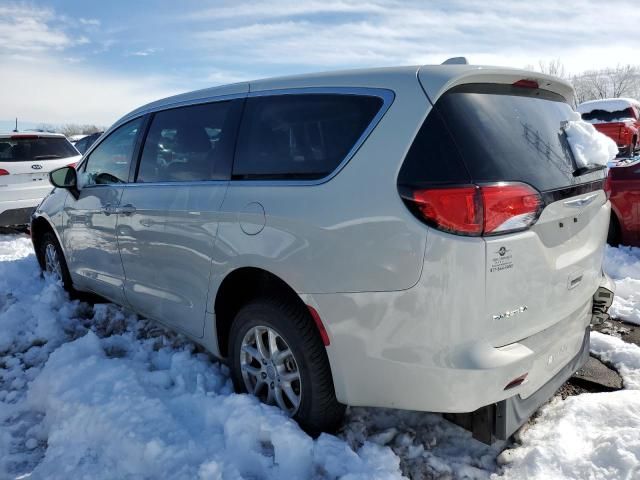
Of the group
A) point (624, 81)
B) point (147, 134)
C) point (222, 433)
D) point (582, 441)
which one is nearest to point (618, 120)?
point (582, 441)

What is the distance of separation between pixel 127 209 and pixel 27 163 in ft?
17.6

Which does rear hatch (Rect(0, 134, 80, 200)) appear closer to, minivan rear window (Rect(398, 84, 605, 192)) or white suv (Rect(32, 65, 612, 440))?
white suv (Rect(32, 65, 612, 440))

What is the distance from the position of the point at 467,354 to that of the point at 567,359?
33.2 inches

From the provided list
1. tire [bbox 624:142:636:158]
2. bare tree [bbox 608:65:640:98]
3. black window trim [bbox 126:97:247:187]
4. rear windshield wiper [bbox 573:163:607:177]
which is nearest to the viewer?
rear windshield wiper [bbox 573:163:607:177]

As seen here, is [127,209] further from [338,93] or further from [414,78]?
[414,78]

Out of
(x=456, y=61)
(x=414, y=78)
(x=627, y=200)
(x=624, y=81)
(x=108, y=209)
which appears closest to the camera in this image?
(x=414, y=78)

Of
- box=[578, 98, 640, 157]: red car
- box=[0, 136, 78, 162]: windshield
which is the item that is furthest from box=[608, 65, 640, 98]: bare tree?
box=[0, 136, 78, 162]: windshield

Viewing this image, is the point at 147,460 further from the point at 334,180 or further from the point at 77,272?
the point at 77,272

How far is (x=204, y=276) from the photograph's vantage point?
120 inches

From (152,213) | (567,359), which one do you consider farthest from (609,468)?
(152,213)

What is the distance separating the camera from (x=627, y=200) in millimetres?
6043

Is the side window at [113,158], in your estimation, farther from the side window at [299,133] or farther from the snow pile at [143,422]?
the side window at [299,133]

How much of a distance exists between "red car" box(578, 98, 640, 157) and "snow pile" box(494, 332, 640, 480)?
14198mm

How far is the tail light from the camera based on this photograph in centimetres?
205
